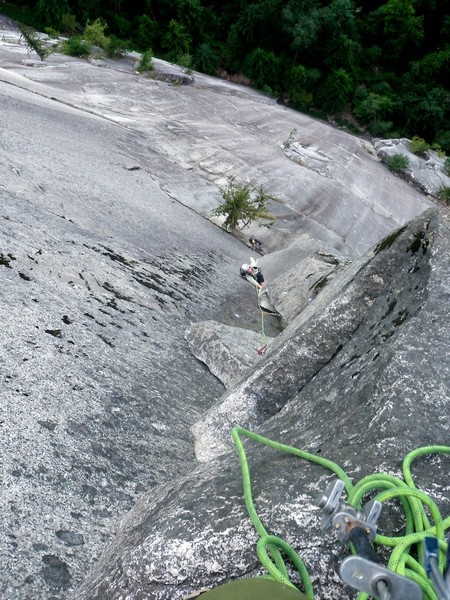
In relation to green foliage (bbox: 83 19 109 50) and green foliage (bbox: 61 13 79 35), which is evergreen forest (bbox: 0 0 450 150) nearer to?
green foliage (bbox: 61 13 79 35)

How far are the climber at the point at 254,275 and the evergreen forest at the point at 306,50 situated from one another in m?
26.2

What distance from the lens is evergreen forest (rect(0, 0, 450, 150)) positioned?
33.2 metres

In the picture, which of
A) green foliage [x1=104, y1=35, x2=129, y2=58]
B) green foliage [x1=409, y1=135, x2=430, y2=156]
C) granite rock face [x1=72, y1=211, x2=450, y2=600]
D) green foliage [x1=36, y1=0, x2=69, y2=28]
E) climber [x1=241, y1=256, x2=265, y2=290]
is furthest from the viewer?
green foliage [x1=36, y1=0, x2=69, y2=28]

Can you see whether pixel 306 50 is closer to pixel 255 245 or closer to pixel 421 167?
pixel 421 167

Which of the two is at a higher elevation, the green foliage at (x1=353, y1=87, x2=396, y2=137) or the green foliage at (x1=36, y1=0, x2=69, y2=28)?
the green foliage at (x1=353, y1=87, x2=396, y2=137)

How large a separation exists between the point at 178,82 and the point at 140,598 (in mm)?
25823

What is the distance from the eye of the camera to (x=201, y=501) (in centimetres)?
205

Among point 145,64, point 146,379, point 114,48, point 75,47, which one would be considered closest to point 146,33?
point 114,48

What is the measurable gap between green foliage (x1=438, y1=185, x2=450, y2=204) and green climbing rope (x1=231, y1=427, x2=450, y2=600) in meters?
21.4

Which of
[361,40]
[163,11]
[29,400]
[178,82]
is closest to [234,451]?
[29,400]

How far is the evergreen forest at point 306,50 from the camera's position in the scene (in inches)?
1305

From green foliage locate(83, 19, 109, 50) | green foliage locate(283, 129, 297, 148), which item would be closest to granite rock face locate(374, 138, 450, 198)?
green foliage locate(283, 129, 297, 148)

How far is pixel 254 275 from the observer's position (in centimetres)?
824

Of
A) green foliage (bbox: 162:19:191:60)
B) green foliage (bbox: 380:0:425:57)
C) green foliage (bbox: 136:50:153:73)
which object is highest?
green foliage (bbox: 380:0:425:57)
